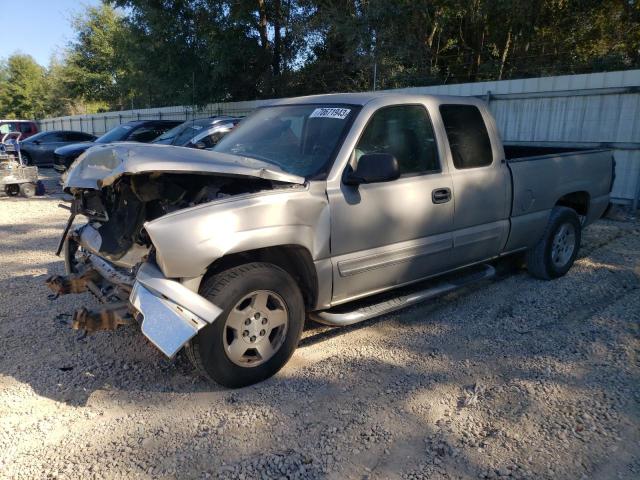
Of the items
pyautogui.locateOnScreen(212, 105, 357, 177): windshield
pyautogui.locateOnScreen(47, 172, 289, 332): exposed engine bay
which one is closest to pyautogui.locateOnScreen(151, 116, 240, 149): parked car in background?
pyautogui.locateOnScreen(212, 105, 357, 177): windshield

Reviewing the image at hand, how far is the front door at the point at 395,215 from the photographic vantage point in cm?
385

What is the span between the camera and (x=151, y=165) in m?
3.14

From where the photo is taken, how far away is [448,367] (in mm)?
3855

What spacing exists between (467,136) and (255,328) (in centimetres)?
270

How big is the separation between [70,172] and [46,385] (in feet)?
4.98

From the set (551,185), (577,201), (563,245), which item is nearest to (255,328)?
(551,185)

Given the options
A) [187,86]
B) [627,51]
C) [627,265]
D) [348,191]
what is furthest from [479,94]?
[187,86]

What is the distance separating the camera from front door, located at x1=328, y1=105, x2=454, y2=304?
385 cm

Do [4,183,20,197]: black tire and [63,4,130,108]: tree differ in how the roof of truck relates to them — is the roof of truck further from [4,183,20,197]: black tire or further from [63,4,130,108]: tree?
[63,4,130,108]: tree

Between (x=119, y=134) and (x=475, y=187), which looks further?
(x=119, y=134)

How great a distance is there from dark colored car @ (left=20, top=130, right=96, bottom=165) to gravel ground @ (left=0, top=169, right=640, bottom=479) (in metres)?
16.7

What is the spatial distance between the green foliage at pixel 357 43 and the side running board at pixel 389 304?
31.6 feet

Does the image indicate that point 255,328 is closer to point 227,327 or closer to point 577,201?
point 227,327

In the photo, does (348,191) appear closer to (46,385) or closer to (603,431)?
(603,431)
